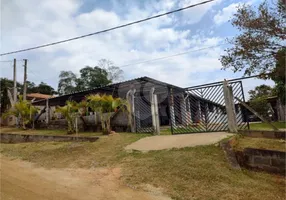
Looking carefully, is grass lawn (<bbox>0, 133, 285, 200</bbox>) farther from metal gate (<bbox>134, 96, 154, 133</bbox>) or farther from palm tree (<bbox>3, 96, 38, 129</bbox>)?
palm tree (<bbox>3, 96, 38, 129</bbox>)

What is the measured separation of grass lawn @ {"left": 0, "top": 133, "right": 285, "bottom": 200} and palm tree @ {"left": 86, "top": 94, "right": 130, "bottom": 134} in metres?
A: 2.78

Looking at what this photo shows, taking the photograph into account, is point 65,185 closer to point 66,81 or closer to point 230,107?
point 230,107

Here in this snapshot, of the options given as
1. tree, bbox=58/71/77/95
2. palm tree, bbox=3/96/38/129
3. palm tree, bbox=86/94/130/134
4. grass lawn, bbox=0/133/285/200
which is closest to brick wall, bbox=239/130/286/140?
grass lawn, bbox=0/133/285/200

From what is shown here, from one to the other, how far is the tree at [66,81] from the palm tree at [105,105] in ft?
85.2

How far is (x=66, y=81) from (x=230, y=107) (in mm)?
31434

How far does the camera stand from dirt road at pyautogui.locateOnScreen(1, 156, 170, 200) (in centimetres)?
299

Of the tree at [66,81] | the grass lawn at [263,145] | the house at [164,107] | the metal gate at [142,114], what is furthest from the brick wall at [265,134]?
the tree at [66,81]

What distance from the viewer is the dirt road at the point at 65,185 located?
299 cm

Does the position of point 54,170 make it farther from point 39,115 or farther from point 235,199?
point 39,115

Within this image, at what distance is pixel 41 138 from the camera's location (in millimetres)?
9359

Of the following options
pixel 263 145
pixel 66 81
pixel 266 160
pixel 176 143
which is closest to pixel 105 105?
pixel 176 143

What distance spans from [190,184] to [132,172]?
1.20 meters

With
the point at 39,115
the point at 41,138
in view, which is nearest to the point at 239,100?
the point at 41,138

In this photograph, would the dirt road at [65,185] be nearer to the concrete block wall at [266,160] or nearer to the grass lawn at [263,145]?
the concrete block wall at [266,160]
